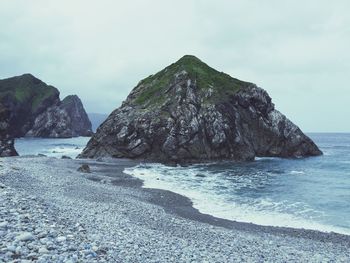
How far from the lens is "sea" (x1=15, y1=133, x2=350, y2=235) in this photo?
32.5 metres

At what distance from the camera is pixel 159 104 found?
3787 inches

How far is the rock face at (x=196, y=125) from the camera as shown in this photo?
285 ft

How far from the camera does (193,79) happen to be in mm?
105438

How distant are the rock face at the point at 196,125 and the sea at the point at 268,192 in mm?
12265

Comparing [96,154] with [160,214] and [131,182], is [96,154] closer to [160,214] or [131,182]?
[131,182]

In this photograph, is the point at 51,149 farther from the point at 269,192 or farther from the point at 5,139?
the point at 269,192

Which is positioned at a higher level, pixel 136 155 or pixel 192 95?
pixel 192 95

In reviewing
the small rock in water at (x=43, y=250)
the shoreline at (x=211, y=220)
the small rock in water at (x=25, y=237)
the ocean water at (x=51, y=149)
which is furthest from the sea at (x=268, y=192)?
the ocean water at (x=51, y=149)

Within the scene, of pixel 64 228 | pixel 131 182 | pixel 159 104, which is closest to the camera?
pixel 64 228

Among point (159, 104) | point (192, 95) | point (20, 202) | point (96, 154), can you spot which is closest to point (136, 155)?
point (96, 154)

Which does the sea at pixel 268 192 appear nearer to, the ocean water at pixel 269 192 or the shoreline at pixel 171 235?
the ocean water at pixel 269 192

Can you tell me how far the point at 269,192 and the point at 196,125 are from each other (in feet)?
142

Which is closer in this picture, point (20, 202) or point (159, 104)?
point (20, 202)

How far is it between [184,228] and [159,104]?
74.0 m
